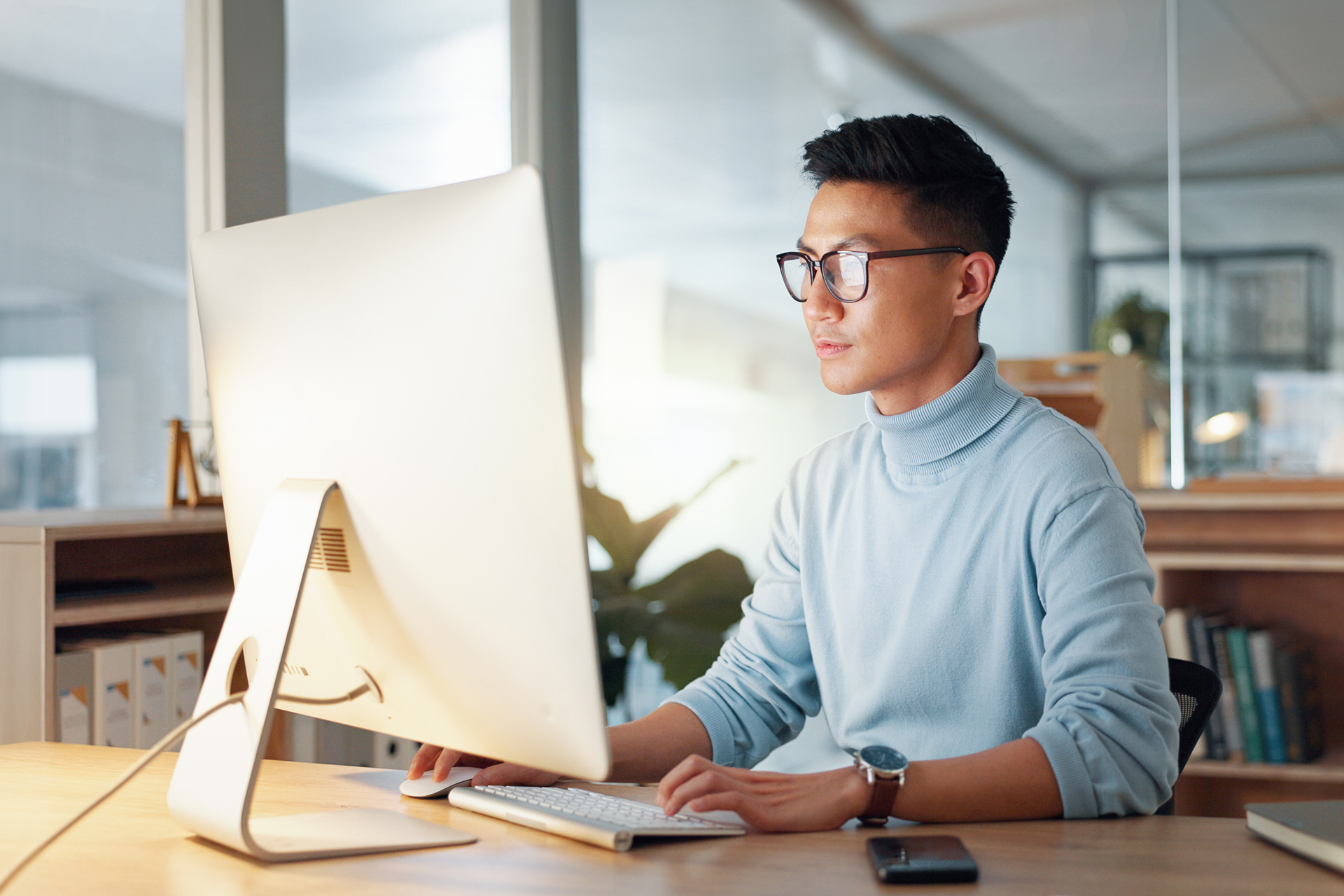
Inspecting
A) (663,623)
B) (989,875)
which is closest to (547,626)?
(989,875)

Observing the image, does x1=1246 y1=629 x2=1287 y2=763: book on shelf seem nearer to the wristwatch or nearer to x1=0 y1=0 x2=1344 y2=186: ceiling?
x1=0 y1=0 x2=1344 y2=186: ceiling

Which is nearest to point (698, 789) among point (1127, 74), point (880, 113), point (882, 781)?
point (882, 781)

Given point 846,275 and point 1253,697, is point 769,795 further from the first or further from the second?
point 1253,697

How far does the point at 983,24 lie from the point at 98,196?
2.71 meters

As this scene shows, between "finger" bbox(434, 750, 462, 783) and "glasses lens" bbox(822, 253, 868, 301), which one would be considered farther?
"glasses lens" bbox(822, 253, 868, 301)

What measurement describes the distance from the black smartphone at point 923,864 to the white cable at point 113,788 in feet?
1.73

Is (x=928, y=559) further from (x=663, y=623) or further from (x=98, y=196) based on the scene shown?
(x=98, y=196)

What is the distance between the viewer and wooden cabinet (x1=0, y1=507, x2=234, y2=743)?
1.78 metres

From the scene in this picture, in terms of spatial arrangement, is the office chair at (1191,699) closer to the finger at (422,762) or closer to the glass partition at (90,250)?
the finger at (422,762)

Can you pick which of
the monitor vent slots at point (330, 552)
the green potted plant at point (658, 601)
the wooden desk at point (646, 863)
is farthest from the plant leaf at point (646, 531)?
the monitor vent slots at point (330, 552)

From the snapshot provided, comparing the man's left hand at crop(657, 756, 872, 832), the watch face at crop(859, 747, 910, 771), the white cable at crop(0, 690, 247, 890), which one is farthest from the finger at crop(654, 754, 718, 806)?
the white cable at crop(0, 690, 247, 890)

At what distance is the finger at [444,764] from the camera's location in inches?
44.9

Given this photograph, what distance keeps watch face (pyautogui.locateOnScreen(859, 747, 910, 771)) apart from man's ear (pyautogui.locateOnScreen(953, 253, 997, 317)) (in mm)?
548

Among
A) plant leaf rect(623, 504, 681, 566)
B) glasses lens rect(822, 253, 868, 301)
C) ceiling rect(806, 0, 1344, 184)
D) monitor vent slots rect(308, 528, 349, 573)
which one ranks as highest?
ceiling rect(806, 0, 1344, 184)
